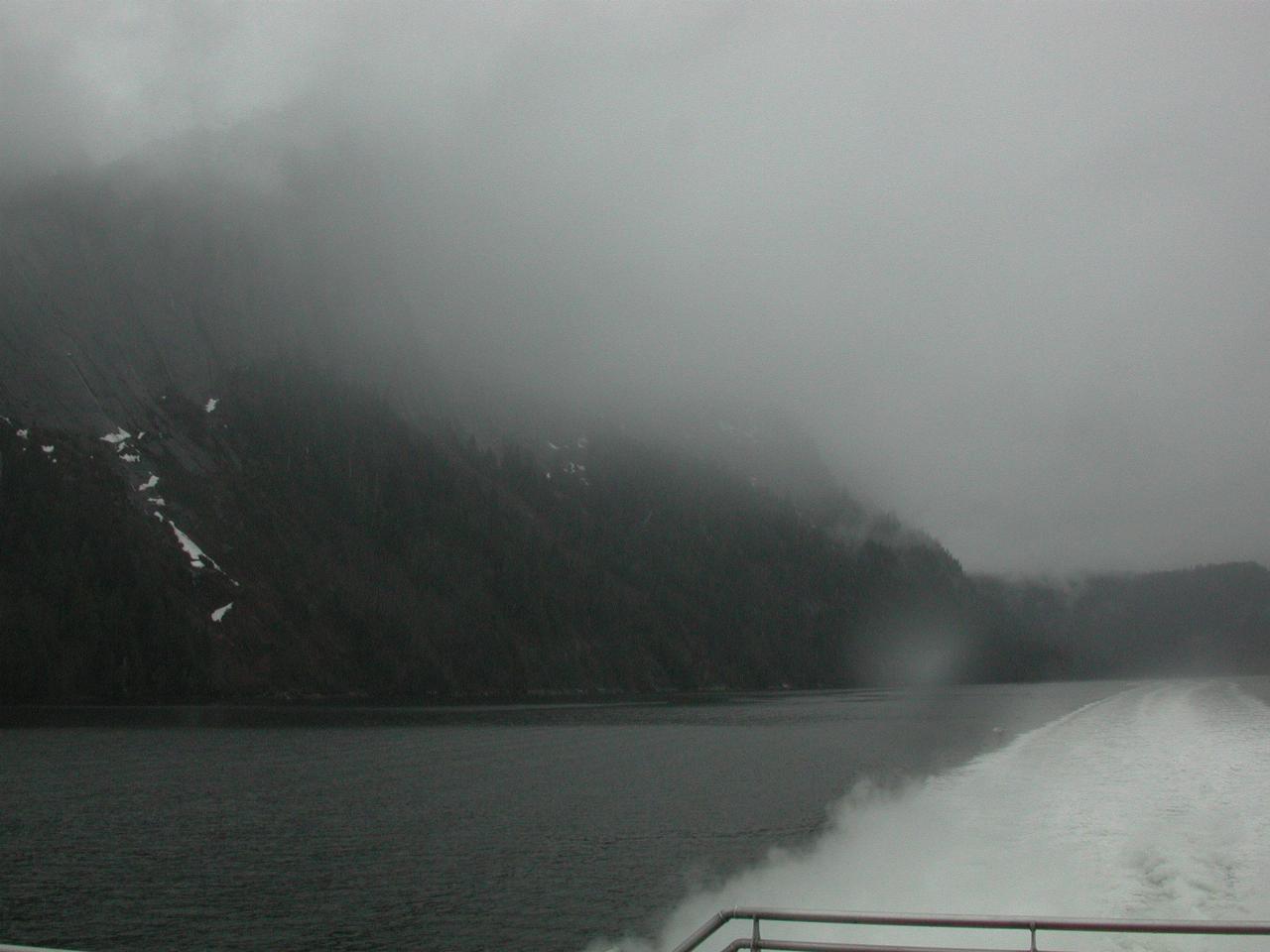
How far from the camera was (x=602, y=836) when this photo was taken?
47000 mm

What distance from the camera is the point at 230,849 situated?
142 ft

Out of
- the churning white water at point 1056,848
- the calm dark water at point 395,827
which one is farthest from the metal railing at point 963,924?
the calm dark water at point 395,827

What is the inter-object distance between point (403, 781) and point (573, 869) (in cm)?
3069

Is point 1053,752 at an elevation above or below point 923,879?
above

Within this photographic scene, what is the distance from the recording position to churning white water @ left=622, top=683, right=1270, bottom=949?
24500mm

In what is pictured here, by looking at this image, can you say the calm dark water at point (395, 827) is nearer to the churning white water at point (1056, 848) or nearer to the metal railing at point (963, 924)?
the churning white water at point (1056, 848)

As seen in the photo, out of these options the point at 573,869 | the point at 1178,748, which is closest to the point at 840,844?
the point at 573,869

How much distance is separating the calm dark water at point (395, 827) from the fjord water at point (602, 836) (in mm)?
189

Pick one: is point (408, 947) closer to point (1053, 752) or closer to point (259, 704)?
point (1053, 752)

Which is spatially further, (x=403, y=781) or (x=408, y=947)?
(x=403, y=781)

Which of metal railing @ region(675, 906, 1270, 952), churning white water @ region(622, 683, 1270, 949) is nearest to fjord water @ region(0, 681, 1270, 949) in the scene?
churning white water @ region(622, 683, 1270, 949)

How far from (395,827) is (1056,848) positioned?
2967 cm

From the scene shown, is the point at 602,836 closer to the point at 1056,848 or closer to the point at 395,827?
the point at 395,827

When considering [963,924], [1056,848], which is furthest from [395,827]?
[963,924]
